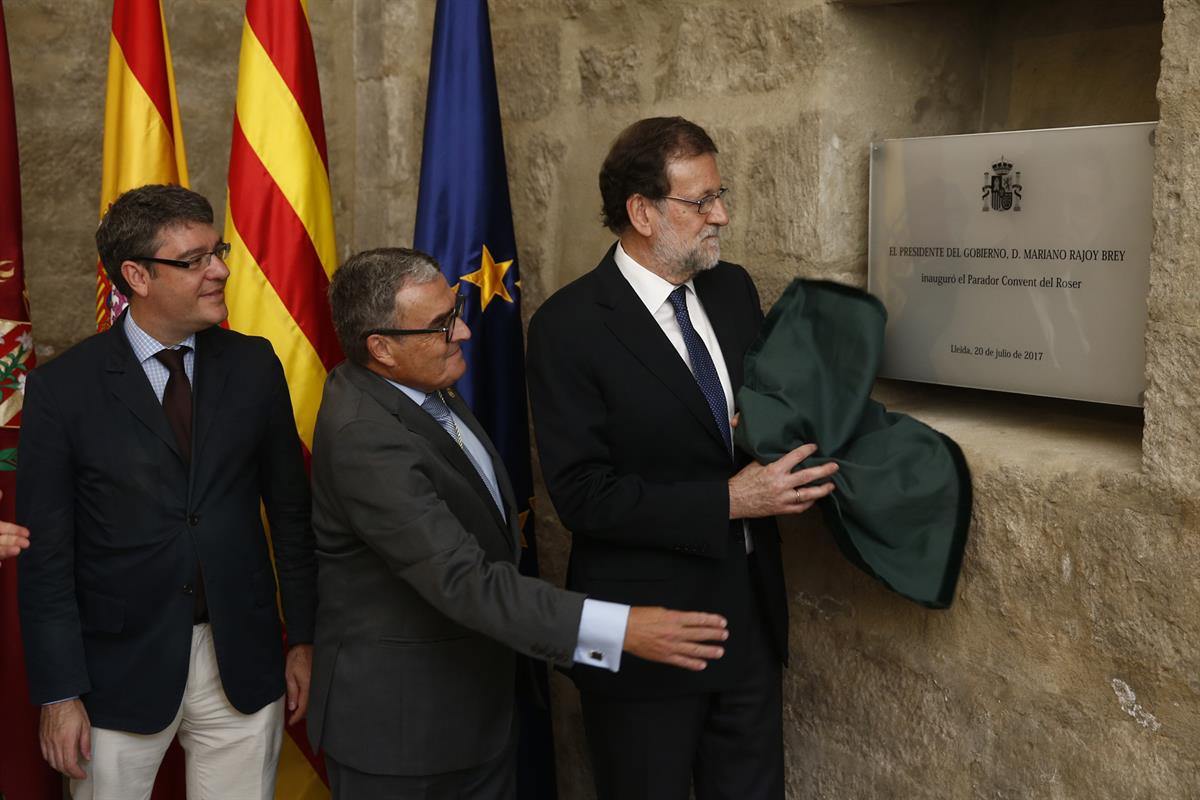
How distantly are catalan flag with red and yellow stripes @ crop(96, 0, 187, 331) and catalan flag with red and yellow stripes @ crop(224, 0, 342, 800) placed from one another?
0.16m

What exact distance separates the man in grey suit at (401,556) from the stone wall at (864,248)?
28.2 inches

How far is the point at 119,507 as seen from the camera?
199 centimetres

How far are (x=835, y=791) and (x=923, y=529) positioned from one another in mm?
694

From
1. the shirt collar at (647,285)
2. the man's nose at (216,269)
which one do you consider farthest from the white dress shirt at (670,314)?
the man's nose at (216,269)

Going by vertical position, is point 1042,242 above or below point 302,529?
above

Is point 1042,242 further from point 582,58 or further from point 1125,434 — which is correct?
point 582,58

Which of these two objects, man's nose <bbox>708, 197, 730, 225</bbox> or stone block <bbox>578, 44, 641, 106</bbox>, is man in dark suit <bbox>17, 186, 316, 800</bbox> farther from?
stone block <bbox>578, 44, 641, 106</bbox>

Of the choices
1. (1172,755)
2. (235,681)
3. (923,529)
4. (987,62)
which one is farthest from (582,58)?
(1172,755)

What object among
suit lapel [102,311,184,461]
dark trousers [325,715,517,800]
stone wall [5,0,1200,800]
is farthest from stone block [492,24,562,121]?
dark trousers [325,715,517,800]

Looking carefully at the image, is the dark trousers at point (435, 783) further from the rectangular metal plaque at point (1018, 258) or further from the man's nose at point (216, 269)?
the rectangular metal plaque at point (1018, 258)

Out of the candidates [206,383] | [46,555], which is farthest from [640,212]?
[46,555]

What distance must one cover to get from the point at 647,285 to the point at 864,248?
50 centimetres

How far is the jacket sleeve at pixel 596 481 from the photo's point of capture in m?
1.98

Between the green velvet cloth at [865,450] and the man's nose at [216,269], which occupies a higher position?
the man's nose at [216,269]
